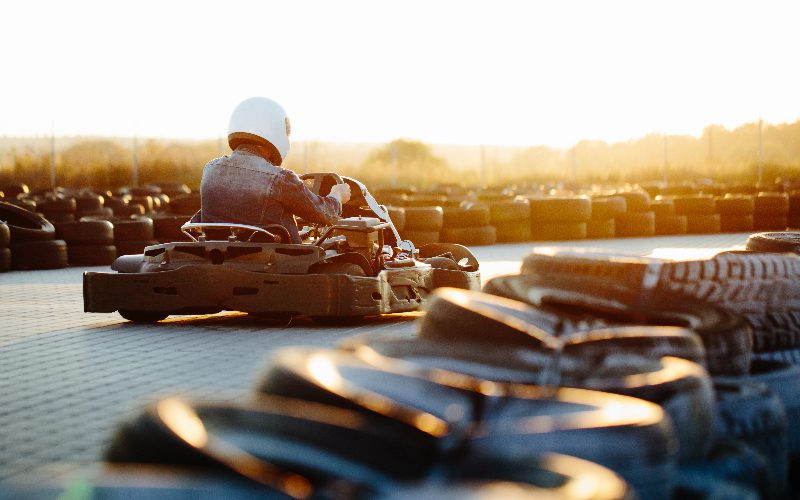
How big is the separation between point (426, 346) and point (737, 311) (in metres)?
1.02

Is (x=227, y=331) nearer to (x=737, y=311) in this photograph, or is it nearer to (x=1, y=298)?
(x=1, y=298)

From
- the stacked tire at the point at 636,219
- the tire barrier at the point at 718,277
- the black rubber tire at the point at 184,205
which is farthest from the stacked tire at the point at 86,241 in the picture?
the tire barrier at the point at 718,277

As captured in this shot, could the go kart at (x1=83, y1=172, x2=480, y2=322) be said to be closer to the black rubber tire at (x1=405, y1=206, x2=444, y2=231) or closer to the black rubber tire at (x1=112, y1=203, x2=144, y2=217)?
the black rubber tire at (x1=405, y1=206, x2=444, y2=231)

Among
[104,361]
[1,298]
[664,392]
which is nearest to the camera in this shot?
[664,392]

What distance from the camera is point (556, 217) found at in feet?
60.2

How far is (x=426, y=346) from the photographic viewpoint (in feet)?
6.99

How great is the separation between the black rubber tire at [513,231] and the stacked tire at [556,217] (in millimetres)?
193

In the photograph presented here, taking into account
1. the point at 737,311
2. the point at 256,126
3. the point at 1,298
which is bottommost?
the point at 1,298

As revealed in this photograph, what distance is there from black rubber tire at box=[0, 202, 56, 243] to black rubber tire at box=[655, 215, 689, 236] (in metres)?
11.0

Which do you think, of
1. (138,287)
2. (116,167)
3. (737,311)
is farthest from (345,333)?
(116,167)

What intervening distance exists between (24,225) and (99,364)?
9372mm

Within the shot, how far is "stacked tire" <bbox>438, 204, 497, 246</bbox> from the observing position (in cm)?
1682

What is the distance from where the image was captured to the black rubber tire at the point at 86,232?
44.8 ft

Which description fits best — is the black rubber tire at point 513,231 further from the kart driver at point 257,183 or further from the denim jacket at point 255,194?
the denim jacket at point 255,194
